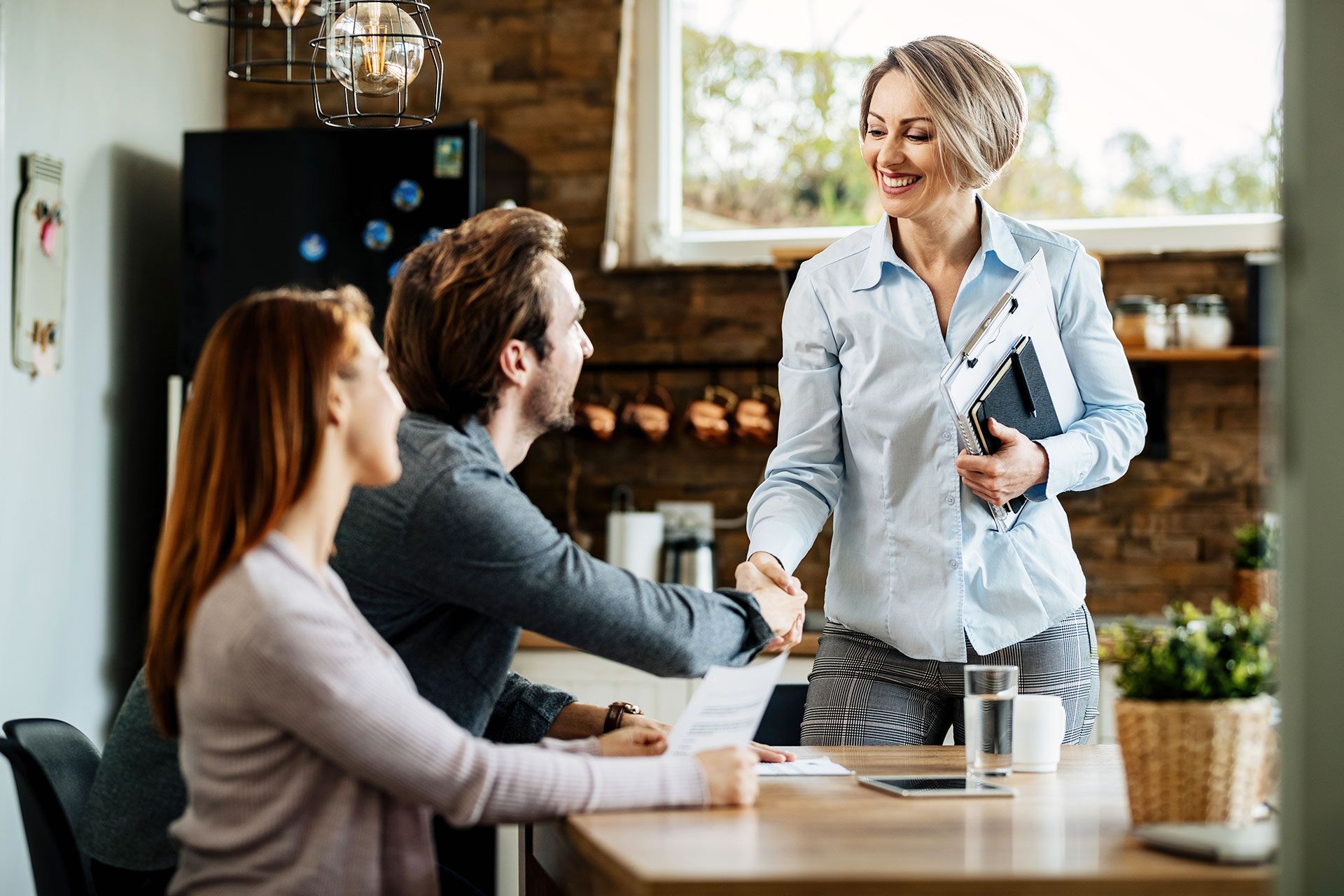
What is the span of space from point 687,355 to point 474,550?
8.49ft

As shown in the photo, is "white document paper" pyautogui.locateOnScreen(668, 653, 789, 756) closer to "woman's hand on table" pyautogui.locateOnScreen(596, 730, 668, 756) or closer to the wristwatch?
"woman's hand on table" pyautogui.locateOnScreen(596, 730, 668, 756)

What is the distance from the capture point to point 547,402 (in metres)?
1.66

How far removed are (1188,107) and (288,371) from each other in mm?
3272

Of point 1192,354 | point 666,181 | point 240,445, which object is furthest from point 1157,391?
point 240,445

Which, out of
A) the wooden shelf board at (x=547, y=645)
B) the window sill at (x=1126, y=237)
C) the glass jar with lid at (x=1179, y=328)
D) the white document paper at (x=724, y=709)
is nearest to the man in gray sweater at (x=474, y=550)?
the white document paper at (x=724, y=709)

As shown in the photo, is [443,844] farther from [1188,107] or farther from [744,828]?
[1188,107]

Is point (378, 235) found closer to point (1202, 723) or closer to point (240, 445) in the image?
point (240, 445)

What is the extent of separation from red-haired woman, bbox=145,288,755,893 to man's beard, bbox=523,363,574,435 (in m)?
0.36

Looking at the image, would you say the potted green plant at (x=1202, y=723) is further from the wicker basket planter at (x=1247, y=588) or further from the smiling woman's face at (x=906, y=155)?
the wicker basket planter at (x=1247, y=588)

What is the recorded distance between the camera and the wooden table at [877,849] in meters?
1.06

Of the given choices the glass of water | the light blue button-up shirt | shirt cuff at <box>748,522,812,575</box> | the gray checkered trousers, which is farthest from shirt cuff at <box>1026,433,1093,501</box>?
the glass of water

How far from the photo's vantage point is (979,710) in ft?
5.09

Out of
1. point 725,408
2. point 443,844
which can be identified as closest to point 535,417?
point 443,844

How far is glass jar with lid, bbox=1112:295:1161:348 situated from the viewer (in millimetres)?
3562
